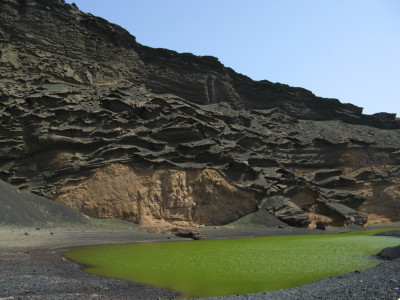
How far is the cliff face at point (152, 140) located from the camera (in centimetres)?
3609

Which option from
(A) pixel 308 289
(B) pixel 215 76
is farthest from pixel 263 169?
(A) pixel 308 289

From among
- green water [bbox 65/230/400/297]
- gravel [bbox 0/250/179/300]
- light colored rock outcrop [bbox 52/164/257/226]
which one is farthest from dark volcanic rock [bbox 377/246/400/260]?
light colored rock outcrop [bbox 52/164/257/226]

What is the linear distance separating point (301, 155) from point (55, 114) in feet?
122

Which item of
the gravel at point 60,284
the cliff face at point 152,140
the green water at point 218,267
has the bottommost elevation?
the green water at point 218,267

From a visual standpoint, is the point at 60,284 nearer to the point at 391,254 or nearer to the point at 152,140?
the point at 391,254

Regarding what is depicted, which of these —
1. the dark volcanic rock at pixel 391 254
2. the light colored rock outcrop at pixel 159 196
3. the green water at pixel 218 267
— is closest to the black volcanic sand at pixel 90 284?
the green water at pixel 218 267

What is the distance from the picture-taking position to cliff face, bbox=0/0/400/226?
118 ft

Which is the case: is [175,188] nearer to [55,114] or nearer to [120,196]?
[120,196]

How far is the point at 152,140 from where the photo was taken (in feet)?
132

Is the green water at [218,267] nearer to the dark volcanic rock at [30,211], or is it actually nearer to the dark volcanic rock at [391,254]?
the dark volcanic rock at [391,254]

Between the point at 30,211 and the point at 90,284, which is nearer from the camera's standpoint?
the point at 90,284

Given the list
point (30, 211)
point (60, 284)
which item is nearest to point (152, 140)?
point (30, 211)

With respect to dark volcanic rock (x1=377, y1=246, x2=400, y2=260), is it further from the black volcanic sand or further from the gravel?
the gravel

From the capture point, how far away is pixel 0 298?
784 centimetres
